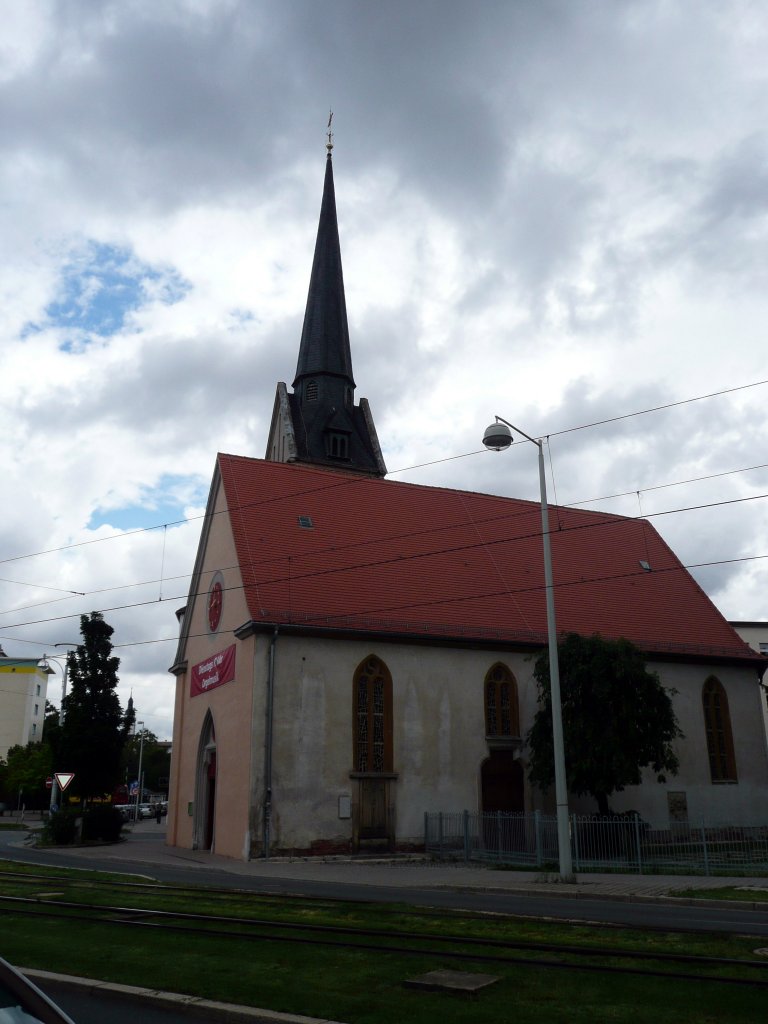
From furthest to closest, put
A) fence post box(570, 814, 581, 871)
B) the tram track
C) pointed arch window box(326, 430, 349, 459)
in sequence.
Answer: pointed arch window box(326, 430, 349, 459) → fence post box(570, 814, 581, 871) → the tram track

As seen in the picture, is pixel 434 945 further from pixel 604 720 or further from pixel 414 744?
pixel 414 744

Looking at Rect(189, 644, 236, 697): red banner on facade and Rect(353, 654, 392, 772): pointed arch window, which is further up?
Rect(189, 644, 236, 697): red banner on facade

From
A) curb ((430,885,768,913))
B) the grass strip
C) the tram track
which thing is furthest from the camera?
curb ((430,885,768,913))

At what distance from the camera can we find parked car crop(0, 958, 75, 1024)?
353cm

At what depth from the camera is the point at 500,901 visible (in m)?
15.4

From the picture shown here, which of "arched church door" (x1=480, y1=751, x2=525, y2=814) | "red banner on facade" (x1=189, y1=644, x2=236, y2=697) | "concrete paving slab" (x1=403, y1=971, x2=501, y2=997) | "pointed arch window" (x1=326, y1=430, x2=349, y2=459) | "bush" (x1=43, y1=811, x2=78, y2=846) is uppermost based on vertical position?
"pointed arch window" (x1=326, y1=430, x2=349, y2=459)

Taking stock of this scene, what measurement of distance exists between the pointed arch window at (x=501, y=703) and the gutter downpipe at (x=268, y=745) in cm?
727

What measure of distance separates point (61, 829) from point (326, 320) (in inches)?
1115

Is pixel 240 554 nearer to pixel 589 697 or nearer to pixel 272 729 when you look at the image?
pixel 272 729

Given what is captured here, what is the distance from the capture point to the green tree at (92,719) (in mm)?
35375

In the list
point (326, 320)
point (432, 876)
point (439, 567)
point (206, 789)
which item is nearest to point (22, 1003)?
point (432, 876)

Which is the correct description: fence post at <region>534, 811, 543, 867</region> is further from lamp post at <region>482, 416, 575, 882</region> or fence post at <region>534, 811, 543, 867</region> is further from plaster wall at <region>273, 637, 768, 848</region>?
plaster wall at <region>273, 637, 768, 848</region>

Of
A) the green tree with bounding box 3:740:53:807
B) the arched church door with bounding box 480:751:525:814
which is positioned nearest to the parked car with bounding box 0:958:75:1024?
the arched church door with bounding box 480:751:525:814

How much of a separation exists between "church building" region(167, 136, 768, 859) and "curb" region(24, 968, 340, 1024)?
18.2m
